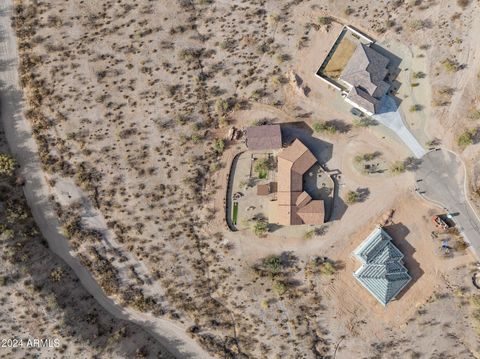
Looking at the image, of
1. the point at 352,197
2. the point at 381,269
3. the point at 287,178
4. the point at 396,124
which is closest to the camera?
the point at 381,269

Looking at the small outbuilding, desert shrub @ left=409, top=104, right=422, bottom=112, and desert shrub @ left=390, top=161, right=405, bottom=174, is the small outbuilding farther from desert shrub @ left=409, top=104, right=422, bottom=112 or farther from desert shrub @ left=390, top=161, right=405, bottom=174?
desert shrub @ left=409, top=104, right=422, bottom=112

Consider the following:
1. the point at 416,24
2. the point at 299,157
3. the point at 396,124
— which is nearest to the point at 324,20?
the point at 416,24

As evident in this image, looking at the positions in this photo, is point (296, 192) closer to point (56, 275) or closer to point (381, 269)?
point (381, 269)

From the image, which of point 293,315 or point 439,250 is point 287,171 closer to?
point 293,315

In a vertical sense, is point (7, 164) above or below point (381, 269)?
above

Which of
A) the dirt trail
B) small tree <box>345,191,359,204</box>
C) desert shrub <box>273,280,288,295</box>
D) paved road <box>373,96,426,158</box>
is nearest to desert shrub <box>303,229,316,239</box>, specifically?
small tree <box>345,191,359,204</box>

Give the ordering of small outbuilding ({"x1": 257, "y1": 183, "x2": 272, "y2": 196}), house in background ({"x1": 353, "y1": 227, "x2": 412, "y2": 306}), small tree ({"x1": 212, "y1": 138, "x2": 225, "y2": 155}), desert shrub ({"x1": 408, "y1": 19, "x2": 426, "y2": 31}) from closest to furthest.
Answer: house in background ({"x1": 353, "y1": 227, "x2": 412, "y2": 306})
small tree ({"x1": 212, "y1": 138, "x2": 225, "y2": 155})
small outbuilding ({"x1": 257, "y1": 183, "x2": 272, "y2": 196})
desert shrub ({"x1": 408, "y1": 19, "x2": 426, "y2": 31})
